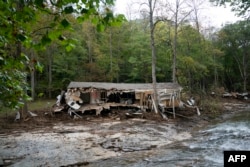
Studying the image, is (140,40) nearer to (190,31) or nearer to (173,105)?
(190,31)

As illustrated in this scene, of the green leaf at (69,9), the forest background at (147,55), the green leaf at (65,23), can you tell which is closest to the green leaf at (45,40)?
Answer: the green leaf at (65,23)

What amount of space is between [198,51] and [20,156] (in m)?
30.0

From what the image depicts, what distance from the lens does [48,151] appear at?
464 inches

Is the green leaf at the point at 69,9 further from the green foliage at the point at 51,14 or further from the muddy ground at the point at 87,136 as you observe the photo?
the muddy ground at the point at 87,136

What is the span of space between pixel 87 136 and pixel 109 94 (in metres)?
8.63

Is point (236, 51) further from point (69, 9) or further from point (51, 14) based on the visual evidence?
point (69, 9)

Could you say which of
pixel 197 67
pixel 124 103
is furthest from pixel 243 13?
pixel 197 67

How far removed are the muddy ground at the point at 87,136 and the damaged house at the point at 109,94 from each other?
0.73 meters

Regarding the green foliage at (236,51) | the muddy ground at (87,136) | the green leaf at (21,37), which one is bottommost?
the muddy ground at (87,136)

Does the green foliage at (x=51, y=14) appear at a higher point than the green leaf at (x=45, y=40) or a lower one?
higher

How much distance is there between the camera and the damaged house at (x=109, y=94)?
2175 centimetres

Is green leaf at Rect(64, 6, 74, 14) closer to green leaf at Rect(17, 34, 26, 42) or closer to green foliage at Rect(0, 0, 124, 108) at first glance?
green foliage at Rect(0, 0, 124, 108)

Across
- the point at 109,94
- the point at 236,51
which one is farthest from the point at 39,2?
the point at 236,51

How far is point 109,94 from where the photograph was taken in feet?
75.4
